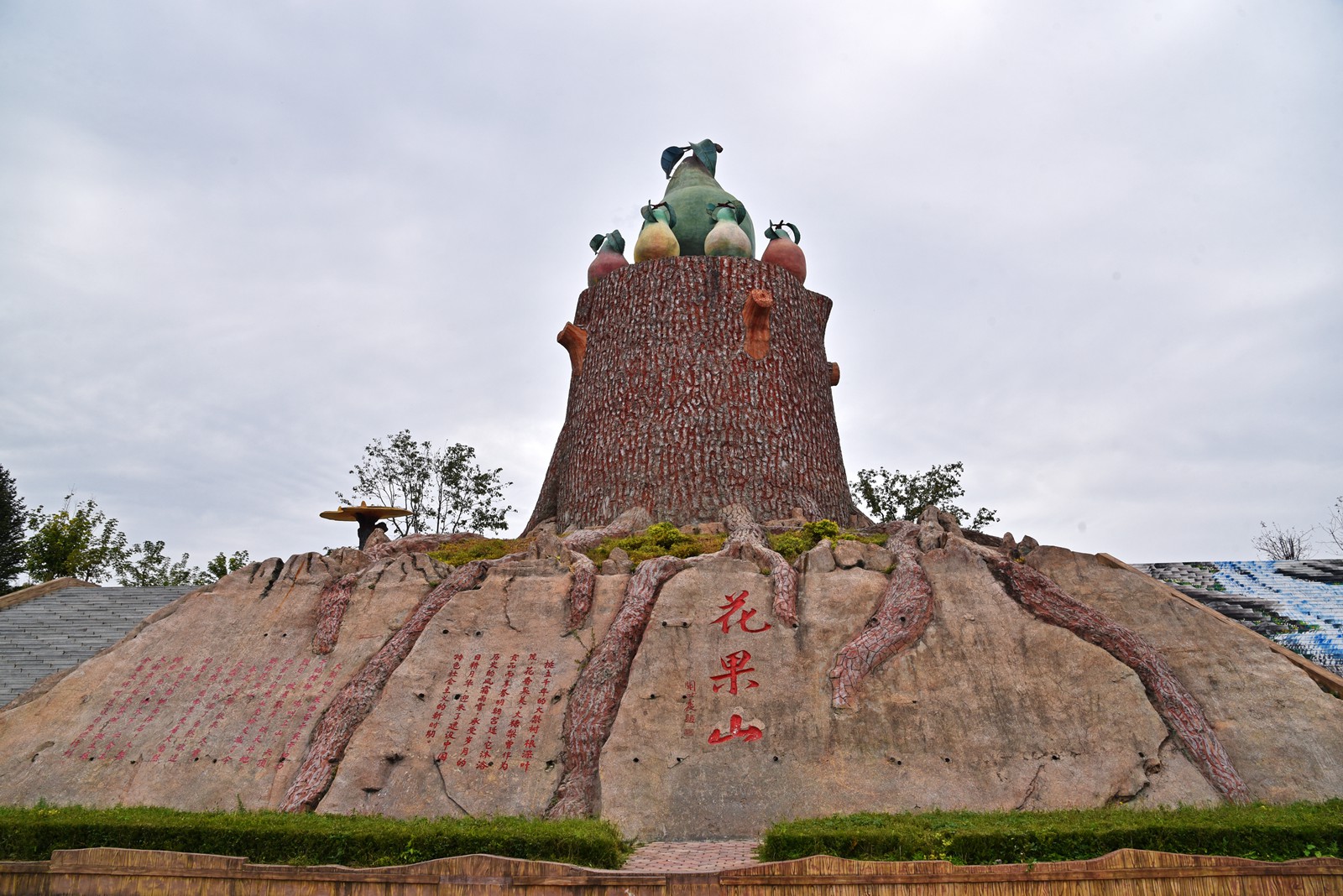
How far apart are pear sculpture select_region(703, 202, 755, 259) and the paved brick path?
7.73 m

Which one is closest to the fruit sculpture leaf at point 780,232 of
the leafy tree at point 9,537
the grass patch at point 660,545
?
the grass patch at point 660,545

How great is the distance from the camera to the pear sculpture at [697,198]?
12.3 m

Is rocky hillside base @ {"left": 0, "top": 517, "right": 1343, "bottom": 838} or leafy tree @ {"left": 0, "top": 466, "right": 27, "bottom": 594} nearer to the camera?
rocky hillside base @ {"left": 0, "top": 517, "right": 1343, "bottom": 838}

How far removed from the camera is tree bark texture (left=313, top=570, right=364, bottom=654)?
6759 millimetres

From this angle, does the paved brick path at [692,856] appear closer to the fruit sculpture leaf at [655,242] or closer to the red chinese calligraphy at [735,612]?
the red chinese calligraphy at [735,612]

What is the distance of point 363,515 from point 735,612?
721 cm

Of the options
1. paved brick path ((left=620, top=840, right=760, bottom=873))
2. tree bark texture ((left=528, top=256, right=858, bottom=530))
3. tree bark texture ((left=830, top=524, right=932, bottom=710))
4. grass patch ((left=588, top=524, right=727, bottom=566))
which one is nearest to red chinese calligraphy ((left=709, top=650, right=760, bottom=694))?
tree bark texture ((left=830, top=524, right=932, bottom=710))

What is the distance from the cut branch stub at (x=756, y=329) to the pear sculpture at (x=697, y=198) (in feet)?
4.47

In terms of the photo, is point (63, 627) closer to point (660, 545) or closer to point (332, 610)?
point (332, 610)

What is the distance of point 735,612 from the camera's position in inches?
252

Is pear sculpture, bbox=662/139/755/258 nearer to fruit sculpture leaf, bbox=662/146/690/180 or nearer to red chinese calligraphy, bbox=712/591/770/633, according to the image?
fruit sculpture leaf, bbox=662/146/690/180

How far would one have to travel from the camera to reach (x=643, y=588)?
664cm

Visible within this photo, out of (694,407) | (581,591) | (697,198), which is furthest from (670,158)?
(581,591)

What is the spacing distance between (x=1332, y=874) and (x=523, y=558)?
215 inches
